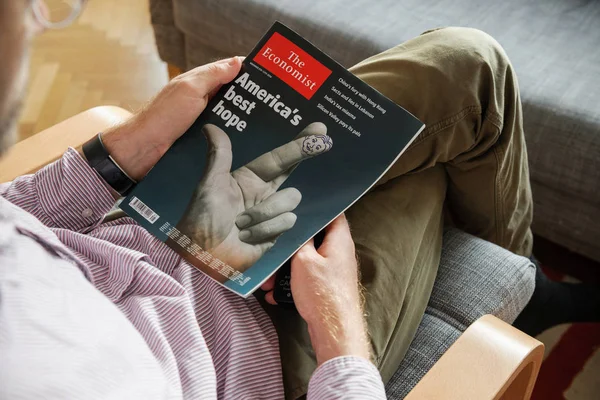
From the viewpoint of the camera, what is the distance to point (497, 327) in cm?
70

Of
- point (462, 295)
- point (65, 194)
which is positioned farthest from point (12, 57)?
point (462, 295)

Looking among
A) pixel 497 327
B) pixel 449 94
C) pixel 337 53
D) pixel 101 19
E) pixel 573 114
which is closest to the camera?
pixel 497 327

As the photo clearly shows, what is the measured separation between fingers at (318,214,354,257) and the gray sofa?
19cm

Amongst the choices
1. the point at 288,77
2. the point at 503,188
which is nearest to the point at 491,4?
the point at 503,188

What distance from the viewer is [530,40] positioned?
130 cm

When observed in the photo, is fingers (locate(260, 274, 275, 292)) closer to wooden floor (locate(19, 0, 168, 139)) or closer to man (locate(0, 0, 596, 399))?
man (locate(0, 0, 596, 399))

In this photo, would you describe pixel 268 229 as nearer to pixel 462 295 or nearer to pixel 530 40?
pixel 462 295

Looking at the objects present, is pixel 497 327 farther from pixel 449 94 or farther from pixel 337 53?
pixel 337 53

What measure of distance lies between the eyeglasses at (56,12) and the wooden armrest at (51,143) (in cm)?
19

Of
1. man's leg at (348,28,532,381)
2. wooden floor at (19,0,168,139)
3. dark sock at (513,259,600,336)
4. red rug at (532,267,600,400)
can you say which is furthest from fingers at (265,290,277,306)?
wooden floor at (19,0,168,139)

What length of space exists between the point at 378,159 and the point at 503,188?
9.5 inches

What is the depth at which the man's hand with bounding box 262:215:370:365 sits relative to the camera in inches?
26.7

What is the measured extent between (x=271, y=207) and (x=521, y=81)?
0.66m

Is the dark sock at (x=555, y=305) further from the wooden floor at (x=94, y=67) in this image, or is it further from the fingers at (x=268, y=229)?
the wooden floor at (x=94, y=67)
